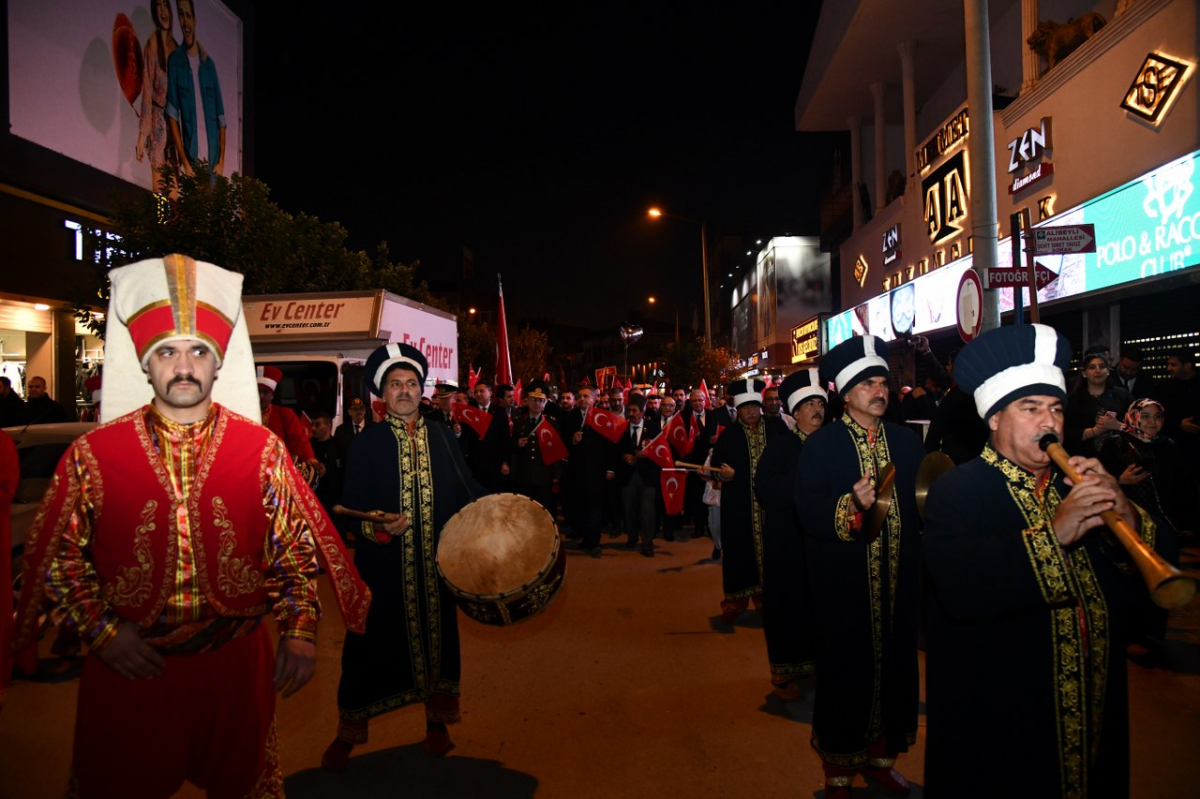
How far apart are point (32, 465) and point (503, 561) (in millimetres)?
5439

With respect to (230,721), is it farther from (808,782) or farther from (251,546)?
(808,782)

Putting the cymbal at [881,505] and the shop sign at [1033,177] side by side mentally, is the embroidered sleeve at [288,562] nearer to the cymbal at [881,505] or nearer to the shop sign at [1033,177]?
the cymbal at [881,505]

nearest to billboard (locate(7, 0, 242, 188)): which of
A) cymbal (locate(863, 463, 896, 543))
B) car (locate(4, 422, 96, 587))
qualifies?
car (locate(4, 422, 96, 587))

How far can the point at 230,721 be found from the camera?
2.38 metres

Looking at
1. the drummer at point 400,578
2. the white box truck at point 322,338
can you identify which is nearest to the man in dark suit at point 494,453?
the white box truck at point 322,338

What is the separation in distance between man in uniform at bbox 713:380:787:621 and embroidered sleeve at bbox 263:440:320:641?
4631mm

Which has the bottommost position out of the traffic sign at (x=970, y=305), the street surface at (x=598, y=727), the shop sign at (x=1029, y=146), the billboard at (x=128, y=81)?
the street surface at (x=598, y=727)

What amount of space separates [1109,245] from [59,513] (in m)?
11.4

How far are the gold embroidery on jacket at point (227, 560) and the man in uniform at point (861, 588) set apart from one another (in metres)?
2.40

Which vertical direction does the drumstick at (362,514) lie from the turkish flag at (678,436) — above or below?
below

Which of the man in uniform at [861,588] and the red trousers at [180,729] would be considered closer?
the red trousers at [180,729]

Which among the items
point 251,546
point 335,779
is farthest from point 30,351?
point 251,546

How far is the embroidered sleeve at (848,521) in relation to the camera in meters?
3.36

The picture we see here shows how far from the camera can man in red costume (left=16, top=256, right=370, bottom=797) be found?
2.21 meters
